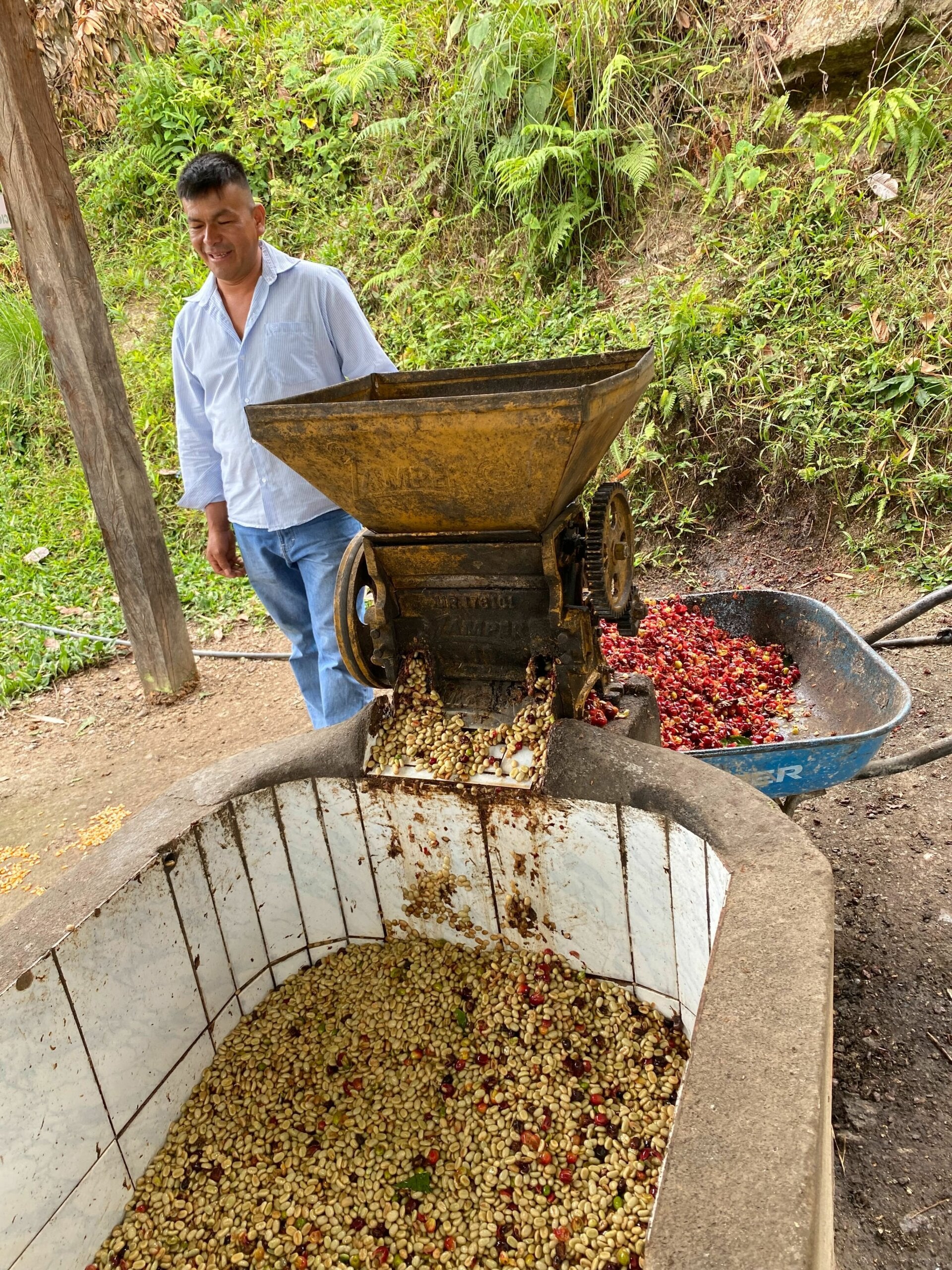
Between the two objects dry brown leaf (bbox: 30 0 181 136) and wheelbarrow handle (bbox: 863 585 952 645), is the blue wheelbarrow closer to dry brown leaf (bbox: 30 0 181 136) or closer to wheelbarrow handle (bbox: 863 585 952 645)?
wheelbarrow handle (bbox: 863 585 952 645)

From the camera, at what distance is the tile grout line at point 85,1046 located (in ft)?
6.47

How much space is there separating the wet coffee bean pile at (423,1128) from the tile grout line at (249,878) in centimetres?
10

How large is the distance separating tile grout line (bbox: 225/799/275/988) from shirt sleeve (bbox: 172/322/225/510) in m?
1.80

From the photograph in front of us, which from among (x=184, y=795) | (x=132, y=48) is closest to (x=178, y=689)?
(x=184, y=795)

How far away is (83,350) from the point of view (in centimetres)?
481

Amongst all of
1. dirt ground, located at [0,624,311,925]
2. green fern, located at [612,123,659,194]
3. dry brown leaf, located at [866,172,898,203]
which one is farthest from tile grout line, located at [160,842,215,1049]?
green fern, located at [612,123,659,194]

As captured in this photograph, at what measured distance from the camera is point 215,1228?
2066mm

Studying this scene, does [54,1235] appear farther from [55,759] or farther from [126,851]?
[55,759]

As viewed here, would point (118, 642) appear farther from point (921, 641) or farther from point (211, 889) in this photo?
point (921, 641)

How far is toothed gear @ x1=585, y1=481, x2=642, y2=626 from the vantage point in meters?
2.30

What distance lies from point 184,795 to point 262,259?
6.98ft

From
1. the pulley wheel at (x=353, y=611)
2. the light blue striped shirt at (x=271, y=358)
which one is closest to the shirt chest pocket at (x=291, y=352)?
the light blue striped shirt at (x=271, y=358)

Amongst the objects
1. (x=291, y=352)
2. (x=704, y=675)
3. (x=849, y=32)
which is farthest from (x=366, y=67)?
(x=704, y=675)

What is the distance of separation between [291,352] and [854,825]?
2.89 metres
